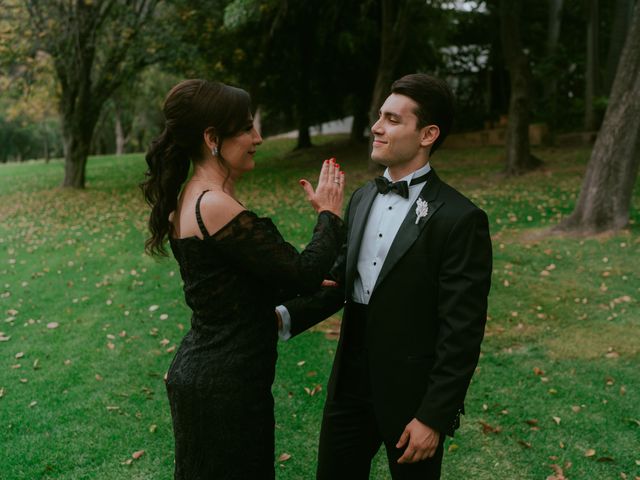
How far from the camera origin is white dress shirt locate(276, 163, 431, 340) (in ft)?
9.20

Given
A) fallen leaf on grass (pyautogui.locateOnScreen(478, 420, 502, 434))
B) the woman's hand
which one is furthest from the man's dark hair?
fallen leaf on grass (pyautogui.locateOnScreen(478, 420, 502, 434))

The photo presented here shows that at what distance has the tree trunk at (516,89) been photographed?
1592cm

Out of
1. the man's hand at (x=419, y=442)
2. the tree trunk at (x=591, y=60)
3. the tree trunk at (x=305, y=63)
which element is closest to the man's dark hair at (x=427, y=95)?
the man's hand at (x=419, y=442)

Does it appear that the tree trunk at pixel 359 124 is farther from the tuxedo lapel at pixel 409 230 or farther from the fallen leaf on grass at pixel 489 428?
the tuxedo lapel at pixel 409 230

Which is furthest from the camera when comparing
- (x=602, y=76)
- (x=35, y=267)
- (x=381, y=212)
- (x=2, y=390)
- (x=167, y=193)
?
(x=602, y=76)

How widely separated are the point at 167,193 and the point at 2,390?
174 inches

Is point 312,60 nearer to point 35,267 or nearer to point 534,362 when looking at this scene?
point 35,267

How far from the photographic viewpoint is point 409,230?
8.80 ft

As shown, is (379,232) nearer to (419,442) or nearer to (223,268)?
(223,268)

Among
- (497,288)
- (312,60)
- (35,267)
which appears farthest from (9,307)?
(312,60)

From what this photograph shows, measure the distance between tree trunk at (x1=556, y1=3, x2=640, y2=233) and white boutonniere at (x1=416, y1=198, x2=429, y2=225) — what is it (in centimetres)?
847

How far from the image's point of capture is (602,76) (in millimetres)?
25078

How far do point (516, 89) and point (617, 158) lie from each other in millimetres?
6633

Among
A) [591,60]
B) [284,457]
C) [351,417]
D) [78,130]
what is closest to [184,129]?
[351,417]
